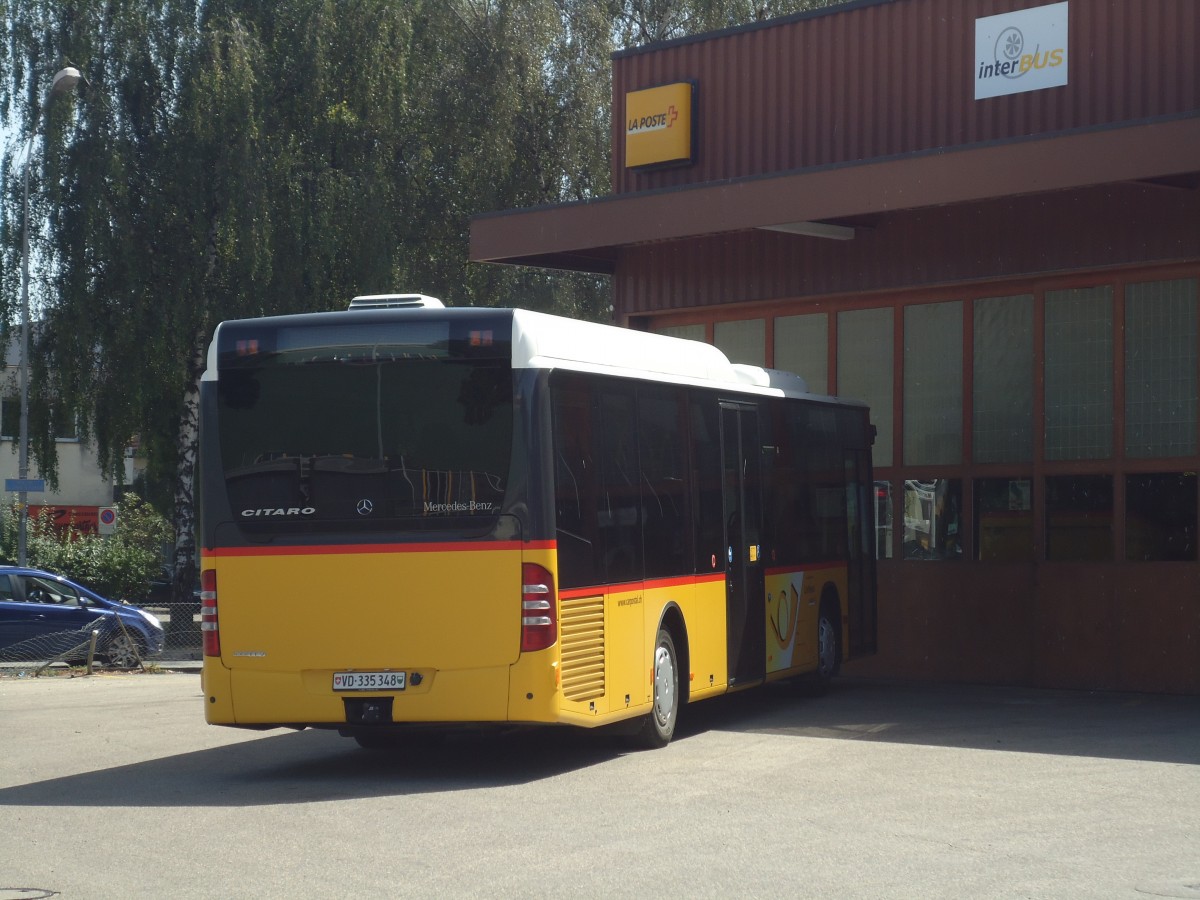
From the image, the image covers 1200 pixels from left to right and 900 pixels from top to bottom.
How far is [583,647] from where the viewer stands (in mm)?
11547

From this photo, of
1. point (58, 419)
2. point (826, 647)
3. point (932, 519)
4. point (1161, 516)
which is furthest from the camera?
point (58, 419)

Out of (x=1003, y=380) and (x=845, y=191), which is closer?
(x=845, y=191)

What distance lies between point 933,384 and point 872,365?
817 mm

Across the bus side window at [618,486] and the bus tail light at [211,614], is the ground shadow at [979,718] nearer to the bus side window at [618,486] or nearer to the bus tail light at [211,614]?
the bus side window at [618,486]

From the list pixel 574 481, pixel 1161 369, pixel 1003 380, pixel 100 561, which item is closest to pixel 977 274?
pixel 1003 380

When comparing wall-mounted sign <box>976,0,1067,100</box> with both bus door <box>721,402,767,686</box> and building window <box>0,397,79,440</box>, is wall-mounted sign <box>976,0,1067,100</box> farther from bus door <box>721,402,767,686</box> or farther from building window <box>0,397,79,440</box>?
building window <box>0,397,79,440</box>

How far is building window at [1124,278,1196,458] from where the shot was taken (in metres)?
17.3

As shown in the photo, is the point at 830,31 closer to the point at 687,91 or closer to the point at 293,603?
the point at 687,91

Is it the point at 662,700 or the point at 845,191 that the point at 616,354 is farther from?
the point at 845,191

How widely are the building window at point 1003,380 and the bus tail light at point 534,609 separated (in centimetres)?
891

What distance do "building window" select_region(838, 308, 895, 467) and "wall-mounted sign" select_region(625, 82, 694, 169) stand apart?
3.21m

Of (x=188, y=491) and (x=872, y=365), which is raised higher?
(x=872, y=365)

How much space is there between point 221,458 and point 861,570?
325 inches

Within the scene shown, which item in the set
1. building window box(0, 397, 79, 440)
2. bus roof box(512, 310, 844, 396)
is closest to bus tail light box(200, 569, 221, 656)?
bus roof box(512, 310, 844, 396)
